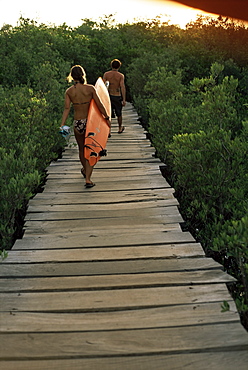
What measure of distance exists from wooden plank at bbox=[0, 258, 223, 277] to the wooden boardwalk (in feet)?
0.03

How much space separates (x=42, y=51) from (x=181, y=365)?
1736 cm

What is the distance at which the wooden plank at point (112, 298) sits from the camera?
319cm

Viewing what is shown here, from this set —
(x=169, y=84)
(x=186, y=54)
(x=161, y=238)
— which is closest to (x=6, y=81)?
(x=169, y=84)

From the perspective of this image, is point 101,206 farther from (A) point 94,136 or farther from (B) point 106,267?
(B) point 106,267

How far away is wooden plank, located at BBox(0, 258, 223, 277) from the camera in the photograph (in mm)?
3803

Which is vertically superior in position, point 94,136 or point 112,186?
point 94,136

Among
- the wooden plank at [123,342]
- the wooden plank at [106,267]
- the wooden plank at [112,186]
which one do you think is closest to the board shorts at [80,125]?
the wooden plank at [112,186]

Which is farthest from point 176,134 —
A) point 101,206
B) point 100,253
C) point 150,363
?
point 150,363

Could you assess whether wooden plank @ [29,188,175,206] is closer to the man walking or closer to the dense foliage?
the dense foliage

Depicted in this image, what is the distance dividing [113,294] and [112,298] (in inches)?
2.8

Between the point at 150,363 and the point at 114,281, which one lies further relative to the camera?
the point at 114,281

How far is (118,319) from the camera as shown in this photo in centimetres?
301

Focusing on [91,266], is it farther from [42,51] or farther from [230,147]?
[42,51]

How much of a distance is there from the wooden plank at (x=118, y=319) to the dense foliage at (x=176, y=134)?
1.42 ft
